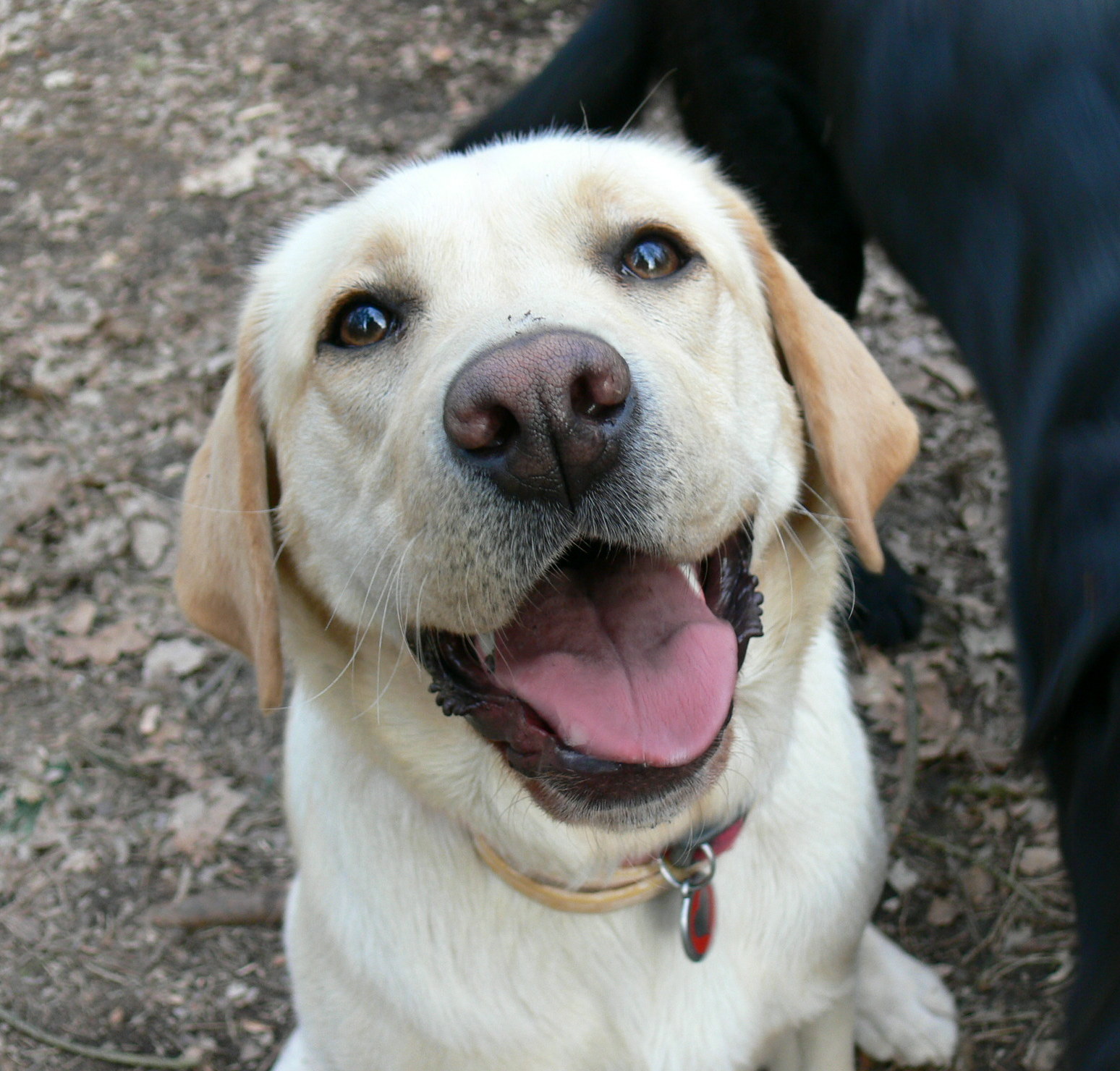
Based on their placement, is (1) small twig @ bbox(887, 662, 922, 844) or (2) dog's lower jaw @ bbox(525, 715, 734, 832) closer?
(2) dog's lower jaw @ bbox(525, 715, 734, 832)

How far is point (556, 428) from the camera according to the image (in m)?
1.42

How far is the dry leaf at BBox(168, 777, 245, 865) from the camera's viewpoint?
10.8ft

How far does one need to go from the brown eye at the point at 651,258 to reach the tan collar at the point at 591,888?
1.04m

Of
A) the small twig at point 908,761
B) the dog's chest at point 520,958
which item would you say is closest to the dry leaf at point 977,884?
the small twig at point 908,761

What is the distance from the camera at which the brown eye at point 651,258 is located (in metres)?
1.96

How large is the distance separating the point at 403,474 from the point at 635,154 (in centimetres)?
90

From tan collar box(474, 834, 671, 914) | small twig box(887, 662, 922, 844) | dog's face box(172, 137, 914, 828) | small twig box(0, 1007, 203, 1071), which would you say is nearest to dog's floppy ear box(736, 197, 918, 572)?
dog's face box(172, 137, 914, 828)

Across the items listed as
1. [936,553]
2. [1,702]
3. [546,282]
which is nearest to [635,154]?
[546,282]

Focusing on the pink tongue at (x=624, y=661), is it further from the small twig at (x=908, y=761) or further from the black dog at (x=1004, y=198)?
the small twig at (x=908, y=761)

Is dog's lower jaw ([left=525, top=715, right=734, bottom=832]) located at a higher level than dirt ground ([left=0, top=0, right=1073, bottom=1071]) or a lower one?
higher

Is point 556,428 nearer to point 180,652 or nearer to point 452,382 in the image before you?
point 452,382

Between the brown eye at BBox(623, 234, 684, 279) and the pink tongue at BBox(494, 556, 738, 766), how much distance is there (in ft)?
1.75

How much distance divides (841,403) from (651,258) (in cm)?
43

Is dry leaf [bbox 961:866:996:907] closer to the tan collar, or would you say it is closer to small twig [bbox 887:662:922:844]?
small twig [bbox 887:662:922:844]
